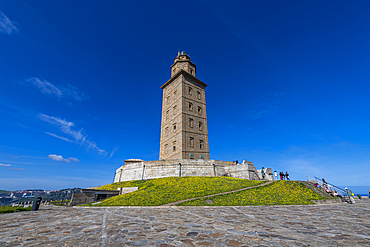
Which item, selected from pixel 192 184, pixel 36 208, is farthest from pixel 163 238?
pixel 192 184

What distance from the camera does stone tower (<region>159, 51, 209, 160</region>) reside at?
34.7m

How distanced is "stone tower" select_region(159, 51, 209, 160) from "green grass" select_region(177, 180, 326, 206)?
17.3m

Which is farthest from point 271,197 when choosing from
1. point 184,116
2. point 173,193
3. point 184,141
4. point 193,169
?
point 184,116

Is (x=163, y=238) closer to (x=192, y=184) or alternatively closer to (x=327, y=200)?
(x=192, y=184)

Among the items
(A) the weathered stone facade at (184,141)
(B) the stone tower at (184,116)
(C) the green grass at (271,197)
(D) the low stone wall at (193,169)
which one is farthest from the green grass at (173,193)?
(B) the stone tower at (184,116)

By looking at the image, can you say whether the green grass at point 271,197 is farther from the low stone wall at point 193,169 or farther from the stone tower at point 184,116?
the stone tower at point 184,116

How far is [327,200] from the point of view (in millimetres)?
15172

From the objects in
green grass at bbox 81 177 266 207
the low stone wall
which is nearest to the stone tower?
the low stone wall

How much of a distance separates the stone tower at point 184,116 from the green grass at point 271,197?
17.3 meters

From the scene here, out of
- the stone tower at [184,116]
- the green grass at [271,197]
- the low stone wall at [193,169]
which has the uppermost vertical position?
the stone tower at [184,116]

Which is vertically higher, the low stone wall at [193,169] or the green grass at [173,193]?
the low stone wall at [193,169]

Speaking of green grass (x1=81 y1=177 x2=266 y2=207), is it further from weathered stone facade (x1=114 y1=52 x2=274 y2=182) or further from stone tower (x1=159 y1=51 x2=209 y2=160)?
stone tower (x1=159 y1=51 x2=209 y2=160)

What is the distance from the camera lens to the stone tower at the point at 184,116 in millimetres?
34656

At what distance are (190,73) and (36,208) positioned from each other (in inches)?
1525
